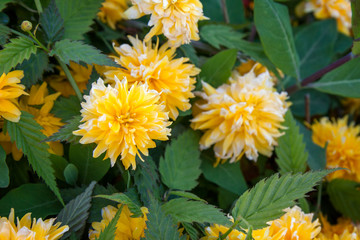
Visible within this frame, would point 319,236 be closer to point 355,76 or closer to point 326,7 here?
point 355,76

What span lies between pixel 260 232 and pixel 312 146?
290mm

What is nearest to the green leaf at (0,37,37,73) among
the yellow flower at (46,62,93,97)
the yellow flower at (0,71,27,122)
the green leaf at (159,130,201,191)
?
the yellow flower at (0,71,27,122)

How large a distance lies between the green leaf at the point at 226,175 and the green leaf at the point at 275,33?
21 centimetres

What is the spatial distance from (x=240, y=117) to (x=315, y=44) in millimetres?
415

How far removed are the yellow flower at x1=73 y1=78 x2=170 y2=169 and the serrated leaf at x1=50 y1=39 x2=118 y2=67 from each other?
0.16 feet

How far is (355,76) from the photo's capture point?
27.7 inches

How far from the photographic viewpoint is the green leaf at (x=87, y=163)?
0.56 meters

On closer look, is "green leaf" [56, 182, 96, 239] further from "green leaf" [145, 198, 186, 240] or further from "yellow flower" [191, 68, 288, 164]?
"yellow flower" [191, 68, 288, 164]

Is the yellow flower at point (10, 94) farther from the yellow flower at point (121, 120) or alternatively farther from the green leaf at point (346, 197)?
the green leaf at point (346, 197)

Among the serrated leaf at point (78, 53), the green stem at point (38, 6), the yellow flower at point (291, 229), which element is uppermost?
the green stem at point (38, 6)

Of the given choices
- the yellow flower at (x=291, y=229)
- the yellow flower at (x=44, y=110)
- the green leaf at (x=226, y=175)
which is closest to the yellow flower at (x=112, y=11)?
the yellow flower at (x=44, y=110)

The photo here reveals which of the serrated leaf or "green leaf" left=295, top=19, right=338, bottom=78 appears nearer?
the serrated leaf

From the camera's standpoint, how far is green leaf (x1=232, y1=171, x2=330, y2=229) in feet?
1.55

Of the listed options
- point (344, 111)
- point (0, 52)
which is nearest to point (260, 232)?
point (0, 52)
